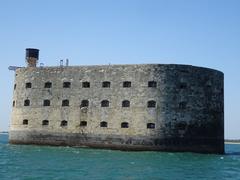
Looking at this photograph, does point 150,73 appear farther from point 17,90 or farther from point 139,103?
point 17,90

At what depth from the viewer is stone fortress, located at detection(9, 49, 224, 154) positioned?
35.1m

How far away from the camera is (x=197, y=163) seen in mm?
27703

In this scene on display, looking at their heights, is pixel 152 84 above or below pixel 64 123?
above

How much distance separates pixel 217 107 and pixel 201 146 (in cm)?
339

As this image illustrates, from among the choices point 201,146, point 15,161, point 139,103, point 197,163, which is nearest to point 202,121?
point 201,146

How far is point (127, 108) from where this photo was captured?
36.0 m

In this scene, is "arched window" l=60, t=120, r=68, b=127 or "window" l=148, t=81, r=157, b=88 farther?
"arched window" l=60, t=120, r=68, b=127

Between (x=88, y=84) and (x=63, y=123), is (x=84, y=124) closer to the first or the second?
(x=63, y=123)

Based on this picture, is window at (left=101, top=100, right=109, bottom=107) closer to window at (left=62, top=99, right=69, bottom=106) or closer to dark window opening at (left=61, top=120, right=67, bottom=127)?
window at (left=62, top=99, right=69, bottom=106)

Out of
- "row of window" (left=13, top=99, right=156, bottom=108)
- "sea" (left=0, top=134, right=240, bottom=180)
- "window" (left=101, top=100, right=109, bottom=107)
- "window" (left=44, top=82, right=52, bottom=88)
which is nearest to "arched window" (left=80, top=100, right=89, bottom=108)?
"row of window" (left=13, top=99, right=156, bottom=108)

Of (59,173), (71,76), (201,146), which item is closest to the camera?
(59,173)

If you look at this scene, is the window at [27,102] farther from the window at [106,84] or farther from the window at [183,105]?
the window at [183,105]

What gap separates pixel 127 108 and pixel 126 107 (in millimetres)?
122

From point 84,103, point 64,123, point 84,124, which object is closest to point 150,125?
point 84,124
